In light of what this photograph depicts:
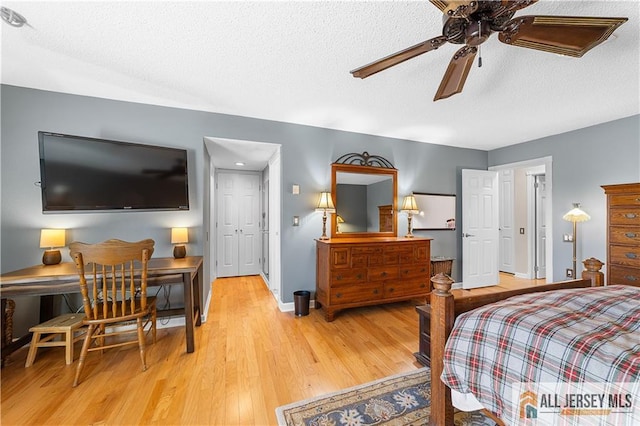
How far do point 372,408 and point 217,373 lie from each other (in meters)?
1.18

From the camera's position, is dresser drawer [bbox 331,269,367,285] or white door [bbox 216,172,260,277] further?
white door [bbox 216,172,260,277]

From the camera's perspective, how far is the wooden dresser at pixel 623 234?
253cm

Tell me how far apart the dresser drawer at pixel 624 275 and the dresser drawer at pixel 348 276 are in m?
2.65

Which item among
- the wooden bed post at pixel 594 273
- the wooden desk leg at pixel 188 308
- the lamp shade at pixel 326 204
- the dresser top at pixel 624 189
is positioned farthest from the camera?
the lamp shade at pixel 326 204

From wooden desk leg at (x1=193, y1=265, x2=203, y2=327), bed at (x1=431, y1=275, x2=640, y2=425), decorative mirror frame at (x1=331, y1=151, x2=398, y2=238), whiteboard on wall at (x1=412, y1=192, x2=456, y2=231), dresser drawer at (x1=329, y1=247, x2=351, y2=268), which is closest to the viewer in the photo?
bed at (x1=431, y1=275, x2=640, y2=425)

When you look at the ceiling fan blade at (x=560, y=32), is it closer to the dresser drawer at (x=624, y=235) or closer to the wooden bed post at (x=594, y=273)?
the wooden bed post at (x=594, y=273)

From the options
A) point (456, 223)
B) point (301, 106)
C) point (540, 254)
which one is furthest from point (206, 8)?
point (540, 254)

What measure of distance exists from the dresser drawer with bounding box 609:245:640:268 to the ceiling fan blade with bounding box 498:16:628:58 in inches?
99.2

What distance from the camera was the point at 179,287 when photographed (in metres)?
2.75

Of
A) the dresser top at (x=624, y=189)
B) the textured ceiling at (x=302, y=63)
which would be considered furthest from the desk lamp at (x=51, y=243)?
the dresser top at (x=624, y=189)

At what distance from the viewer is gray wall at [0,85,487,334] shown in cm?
230

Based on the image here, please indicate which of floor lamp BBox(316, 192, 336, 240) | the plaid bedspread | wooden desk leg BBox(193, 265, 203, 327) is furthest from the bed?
wooden desk leg BBox(193, 265, 203, 327)

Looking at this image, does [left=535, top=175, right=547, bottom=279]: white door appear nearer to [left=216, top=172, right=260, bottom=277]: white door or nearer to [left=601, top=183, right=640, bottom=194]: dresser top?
[left=601, top=183, right=640, bottom=194]: dresser top

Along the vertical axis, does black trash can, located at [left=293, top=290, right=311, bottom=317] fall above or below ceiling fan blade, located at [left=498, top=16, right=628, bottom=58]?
below
